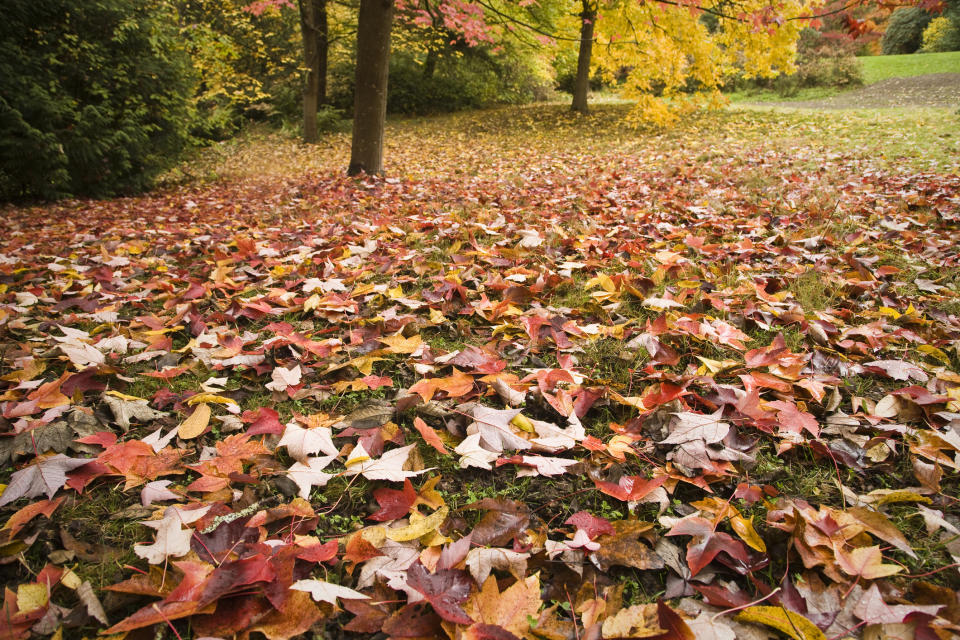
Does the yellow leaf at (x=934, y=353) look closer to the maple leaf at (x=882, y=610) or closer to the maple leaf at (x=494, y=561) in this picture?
the maple leaf at (x=882, y=610)

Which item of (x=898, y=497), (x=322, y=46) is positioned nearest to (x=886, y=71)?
(x=322, y=46)

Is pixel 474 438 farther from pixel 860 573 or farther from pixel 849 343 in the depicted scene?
pixel 849 343

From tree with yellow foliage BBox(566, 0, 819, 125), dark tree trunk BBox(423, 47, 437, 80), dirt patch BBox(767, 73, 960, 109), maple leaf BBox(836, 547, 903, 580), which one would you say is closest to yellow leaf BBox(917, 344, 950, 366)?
maple leaf BBox(836, 547, 903, 580)

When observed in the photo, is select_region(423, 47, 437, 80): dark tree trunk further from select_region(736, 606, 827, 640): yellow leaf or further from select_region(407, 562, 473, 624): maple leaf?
select_region(736, 606, 827, 640): yellow leaf

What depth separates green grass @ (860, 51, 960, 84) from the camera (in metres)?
17.9

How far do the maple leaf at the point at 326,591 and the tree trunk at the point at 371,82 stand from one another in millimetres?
6077

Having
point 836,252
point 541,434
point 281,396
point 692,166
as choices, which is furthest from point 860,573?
point 692,166

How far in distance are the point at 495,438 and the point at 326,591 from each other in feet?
1.97

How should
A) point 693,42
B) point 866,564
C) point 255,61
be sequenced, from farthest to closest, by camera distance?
point 255,61 → point 693,42 → point 866,564

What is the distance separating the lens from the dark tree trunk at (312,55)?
11.2 metres

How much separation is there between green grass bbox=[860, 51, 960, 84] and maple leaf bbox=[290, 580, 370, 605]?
23769mm

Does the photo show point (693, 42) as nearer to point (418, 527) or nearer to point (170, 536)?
point (418, 527)

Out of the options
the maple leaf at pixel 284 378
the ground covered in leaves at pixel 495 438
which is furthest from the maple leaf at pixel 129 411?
the maple leaf at pixel 284 378

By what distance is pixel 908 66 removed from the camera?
63.9 feet
